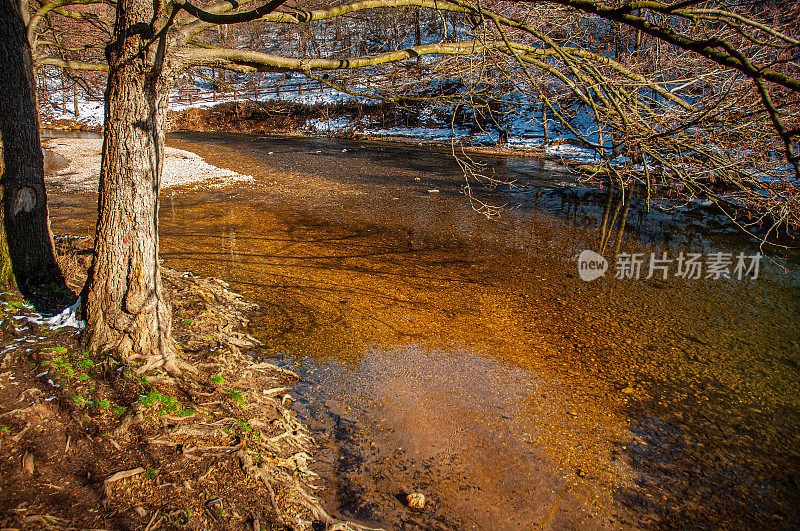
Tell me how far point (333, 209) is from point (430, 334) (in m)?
6.23

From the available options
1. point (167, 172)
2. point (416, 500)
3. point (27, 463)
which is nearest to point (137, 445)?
point (27, 463)

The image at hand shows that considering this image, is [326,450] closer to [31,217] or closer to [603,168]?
[603,168]

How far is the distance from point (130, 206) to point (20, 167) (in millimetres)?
1721

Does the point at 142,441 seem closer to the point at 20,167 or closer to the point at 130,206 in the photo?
the point at 130,206

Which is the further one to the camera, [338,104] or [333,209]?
[338,104]

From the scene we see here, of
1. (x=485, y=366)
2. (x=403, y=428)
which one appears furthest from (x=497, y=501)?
(x=485, y=366)

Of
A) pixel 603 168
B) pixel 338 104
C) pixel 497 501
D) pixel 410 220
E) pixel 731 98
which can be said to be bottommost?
pixel 497 501

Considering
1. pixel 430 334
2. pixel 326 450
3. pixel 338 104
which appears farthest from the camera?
pixel 338 104

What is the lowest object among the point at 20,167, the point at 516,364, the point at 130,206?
the point at 516,364

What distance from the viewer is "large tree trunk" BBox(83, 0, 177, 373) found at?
10.8ft

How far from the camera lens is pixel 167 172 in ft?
47.1

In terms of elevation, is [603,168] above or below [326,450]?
above

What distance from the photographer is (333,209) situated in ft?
35.8

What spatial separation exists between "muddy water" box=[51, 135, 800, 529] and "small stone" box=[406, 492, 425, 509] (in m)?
0.06
